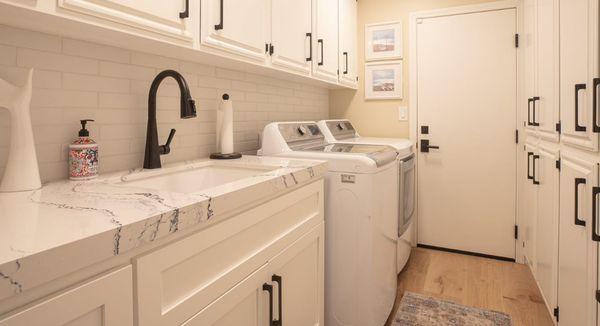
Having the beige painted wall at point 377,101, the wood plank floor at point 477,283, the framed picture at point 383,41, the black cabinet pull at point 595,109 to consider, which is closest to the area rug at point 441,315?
the wood plank floor at point 477,283

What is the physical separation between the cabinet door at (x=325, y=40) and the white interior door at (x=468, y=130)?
2.92ft

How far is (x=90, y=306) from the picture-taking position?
0.62 metres

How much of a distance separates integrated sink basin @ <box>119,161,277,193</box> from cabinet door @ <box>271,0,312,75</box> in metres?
0.63

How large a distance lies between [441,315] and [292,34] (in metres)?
1.82

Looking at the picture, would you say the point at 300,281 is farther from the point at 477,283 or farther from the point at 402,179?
the point at 477,283

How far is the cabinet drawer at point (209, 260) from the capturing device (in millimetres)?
765

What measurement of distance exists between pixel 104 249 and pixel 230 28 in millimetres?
1122

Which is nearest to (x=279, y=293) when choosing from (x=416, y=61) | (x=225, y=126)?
(x=225, y=126)

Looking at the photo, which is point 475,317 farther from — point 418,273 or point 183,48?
point 183,48

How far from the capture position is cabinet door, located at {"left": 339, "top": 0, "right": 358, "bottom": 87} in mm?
2832

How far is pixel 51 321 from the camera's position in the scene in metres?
0.56

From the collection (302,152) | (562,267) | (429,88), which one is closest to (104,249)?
(302,152)

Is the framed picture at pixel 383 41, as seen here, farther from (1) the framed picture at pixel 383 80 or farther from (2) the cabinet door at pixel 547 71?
(2) the cabinet door at pixel 547 71

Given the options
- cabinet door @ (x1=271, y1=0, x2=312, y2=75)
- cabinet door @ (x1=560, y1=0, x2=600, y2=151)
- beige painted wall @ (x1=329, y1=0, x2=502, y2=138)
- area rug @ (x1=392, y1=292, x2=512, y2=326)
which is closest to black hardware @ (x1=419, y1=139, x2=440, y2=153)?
beige painted wall @ (x1=329, y1=0, x2=502, y2=138)
